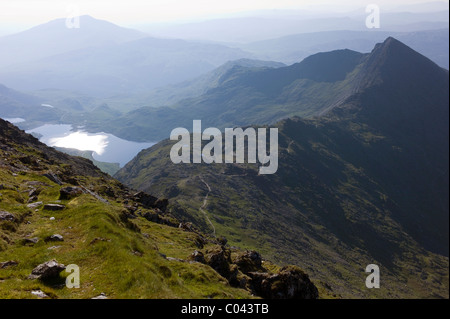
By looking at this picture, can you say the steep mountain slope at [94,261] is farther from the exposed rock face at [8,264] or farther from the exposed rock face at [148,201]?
the exposed rock face at [148,201]

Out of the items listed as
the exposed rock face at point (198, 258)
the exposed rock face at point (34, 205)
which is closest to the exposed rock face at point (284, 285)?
the exposed rock face at point (198, 258)

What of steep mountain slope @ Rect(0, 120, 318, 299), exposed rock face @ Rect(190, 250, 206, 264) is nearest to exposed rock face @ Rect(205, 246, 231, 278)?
steep mountain slope @ Rect(0, 120, 318, 299)

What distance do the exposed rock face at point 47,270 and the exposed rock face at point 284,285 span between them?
22582mm

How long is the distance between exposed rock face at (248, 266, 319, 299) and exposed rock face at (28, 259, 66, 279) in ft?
74.1

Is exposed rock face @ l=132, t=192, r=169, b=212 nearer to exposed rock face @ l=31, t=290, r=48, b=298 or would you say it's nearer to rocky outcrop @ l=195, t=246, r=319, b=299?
rocky outcrop @ l=195, t=246, r=319, b=299

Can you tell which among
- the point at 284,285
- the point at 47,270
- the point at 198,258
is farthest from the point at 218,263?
the point at 47,270

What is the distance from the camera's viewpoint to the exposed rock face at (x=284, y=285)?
122ft

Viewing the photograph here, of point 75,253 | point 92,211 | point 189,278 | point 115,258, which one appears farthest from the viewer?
point 92,211

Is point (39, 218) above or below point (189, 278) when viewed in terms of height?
above
